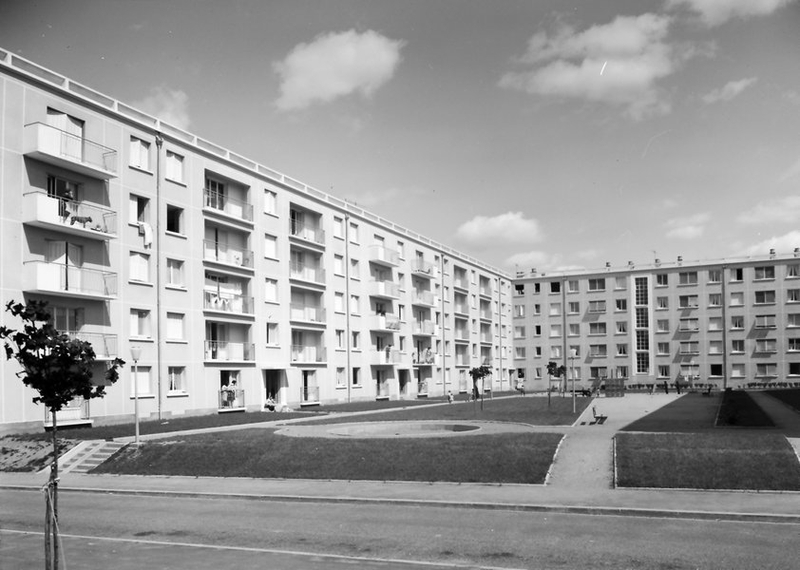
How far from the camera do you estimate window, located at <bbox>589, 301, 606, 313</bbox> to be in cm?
9925

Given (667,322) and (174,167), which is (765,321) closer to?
(667,322)

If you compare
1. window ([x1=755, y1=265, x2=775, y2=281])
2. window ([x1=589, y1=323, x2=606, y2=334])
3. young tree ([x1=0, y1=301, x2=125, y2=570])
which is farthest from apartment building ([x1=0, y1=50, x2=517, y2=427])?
window ([x1=755, y1=265, x2=775, y2=281])

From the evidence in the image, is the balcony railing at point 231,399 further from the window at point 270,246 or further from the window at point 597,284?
the window at point 597,284

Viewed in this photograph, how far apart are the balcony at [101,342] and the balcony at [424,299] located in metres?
40.0

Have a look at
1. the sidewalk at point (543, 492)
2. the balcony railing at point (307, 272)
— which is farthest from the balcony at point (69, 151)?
the balcony railing at point (307, 272)

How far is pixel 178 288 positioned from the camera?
41219 millimetres

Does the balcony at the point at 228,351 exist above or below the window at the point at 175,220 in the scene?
below

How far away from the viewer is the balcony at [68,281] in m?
31.9

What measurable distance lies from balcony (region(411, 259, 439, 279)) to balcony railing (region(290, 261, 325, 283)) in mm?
17729

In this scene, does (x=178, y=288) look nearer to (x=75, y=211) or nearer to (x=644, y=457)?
(x=75, y=211)

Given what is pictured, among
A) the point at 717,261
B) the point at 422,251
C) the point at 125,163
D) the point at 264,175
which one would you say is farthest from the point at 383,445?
the point at 717,261

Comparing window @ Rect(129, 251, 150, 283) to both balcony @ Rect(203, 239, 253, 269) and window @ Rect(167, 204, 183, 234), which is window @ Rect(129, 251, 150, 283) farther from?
balcony @ Rect(203, 239, 253, 269)

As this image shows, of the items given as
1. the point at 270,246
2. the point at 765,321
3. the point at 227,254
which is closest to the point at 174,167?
the point at 227,254

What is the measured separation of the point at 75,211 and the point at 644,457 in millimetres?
27681
